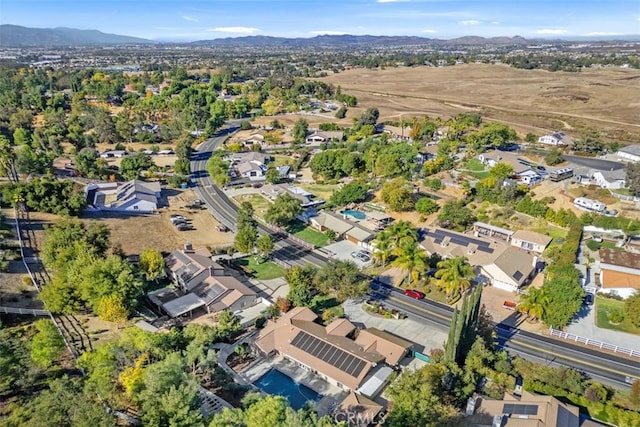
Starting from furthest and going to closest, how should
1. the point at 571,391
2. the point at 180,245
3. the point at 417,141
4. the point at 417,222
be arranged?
the point at 417,141 → the point at 417,222 → the point at 180,245 → the point at 571,391

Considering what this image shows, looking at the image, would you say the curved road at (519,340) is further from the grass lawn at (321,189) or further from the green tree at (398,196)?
the green tree at (398,196)

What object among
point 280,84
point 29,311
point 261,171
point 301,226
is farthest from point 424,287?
point 280,84

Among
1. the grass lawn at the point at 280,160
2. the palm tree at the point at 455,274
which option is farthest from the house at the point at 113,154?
the palm tree at the point at 455,274

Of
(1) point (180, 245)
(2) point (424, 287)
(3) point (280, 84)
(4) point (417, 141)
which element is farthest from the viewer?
(3) point (280, 84)

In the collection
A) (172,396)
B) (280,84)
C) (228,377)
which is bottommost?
(228,377)

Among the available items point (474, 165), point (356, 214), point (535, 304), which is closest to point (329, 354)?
point (535, 304)

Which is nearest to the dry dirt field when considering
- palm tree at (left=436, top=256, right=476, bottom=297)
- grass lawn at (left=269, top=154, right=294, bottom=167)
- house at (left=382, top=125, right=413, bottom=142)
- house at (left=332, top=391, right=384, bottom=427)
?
house at (left=382, top=125, right=413, bottom=142)

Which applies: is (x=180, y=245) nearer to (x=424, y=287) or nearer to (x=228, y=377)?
(x=228, y=377)
